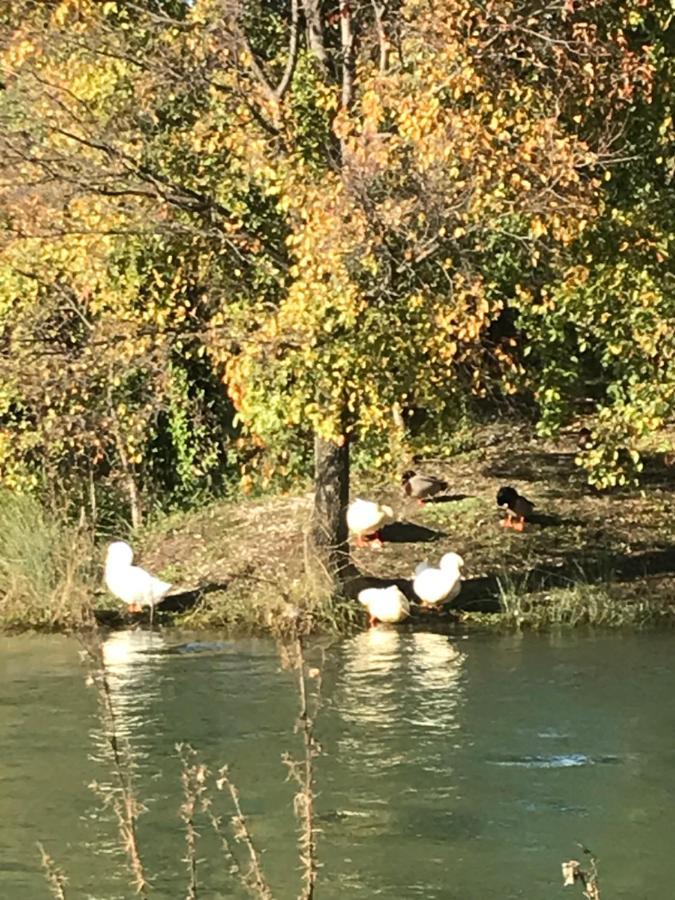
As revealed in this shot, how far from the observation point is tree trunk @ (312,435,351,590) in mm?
14734

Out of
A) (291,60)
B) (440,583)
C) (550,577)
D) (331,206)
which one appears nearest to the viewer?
(331,206)

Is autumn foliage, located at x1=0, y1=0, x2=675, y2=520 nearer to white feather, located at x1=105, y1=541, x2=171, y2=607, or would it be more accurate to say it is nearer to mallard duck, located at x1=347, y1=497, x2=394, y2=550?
white feather, located at x1=105, y1=541, x2=171, y2=607

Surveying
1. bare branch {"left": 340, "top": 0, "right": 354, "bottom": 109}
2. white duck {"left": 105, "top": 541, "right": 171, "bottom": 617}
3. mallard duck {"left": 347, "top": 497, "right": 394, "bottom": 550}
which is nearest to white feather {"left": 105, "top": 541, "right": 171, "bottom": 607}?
white duck {"left": 105, "top": 541, "right": 171, "bottom": 617}

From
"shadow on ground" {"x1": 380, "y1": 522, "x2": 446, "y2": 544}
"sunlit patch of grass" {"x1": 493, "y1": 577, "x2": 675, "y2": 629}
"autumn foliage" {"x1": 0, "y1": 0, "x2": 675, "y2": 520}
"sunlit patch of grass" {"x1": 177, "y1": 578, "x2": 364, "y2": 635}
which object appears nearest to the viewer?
"autumn foliage" {"x1": 0, "y1": 0, "x2": 675, "y2": 520}

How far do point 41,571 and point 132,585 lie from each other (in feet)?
2.47

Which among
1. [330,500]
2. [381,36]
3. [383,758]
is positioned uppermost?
[381,36]

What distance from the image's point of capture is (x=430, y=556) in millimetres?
16109

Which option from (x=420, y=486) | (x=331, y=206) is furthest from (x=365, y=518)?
(x=331, y=206)

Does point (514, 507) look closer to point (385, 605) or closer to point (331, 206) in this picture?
point (385, 605)

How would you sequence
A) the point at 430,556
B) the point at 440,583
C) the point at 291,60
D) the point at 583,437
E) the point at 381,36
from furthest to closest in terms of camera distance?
1. the point at 583,437
2. the point at 430,556
3. the point at 440,583
4. the point at 291,60
5. the point at 381,36

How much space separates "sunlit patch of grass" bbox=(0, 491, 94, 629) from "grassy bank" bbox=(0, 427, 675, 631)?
1 cm

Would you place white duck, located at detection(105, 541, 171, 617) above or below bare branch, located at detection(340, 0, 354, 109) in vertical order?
below

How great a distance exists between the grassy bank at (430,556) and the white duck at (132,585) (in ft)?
0.60

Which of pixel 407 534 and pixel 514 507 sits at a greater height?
pixel 514 507
